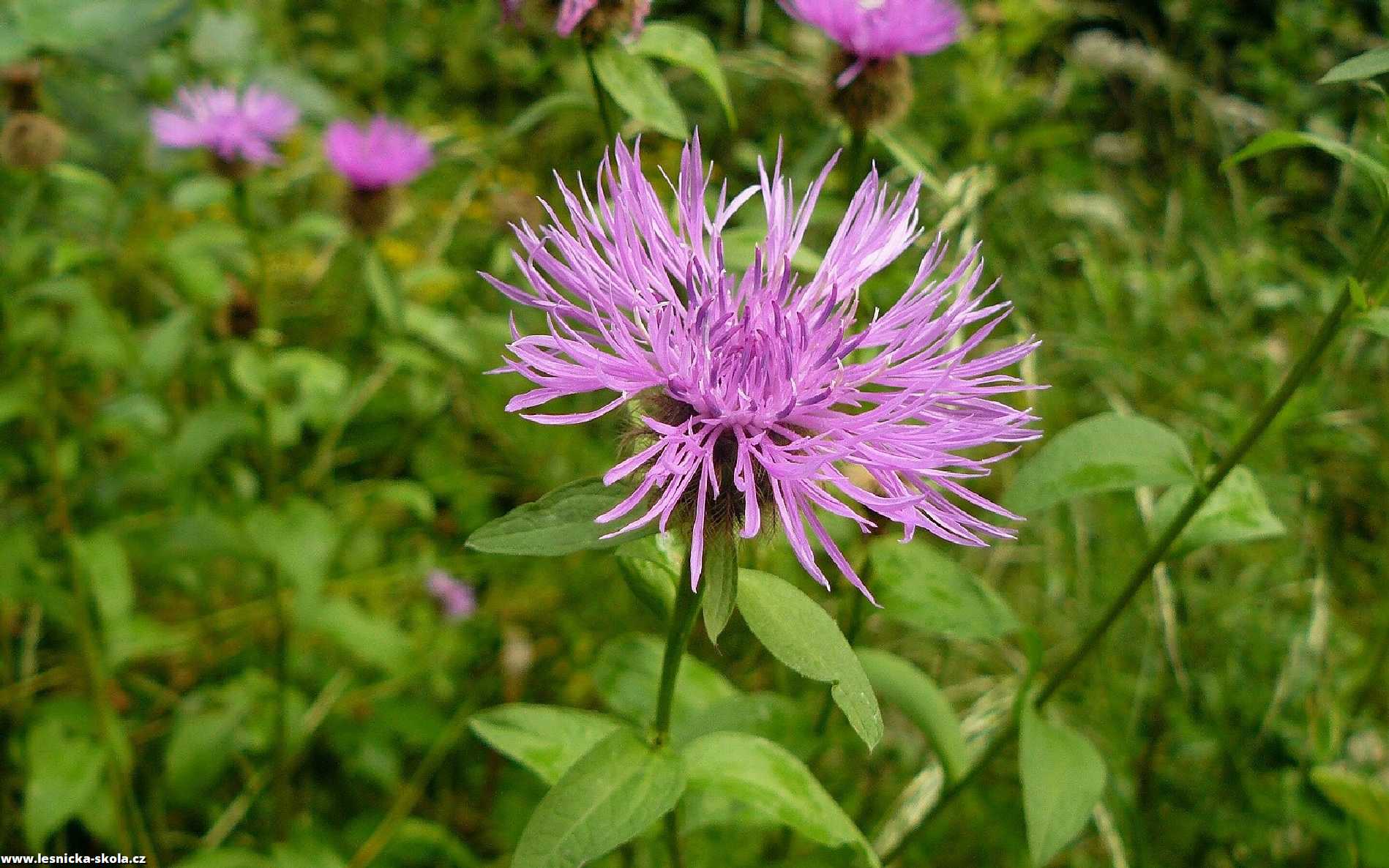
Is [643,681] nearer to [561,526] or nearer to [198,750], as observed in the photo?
[561,526]

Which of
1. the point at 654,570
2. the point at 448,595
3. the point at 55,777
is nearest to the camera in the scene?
the point at 654,570

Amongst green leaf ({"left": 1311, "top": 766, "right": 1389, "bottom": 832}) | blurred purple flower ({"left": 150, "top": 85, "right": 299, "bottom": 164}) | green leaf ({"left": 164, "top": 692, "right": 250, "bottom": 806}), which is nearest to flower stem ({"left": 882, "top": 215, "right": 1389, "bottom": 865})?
green leaf ({"left": 1311, "top": 766, "right": 1389, "bottom": 832})

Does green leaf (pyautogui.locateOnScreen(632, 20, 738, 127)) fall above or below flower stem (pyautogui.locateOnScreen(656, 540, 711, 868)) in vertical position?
above

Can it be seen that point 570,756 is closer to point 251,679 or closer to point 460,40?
point 251,679

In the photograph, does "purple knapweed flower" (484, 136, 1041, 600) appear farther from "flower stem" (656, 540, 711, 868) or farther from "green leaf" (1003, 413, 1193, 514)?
"green leaf" (1003, 413, 1193, 514)

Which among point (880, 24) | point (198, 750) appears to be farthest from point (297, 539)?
point (880, 24)

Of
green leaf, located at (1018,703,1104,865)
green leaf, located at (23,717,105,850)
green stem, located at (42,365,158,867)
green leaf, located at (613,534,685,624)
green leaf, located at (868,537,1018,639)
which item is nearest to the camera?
green leaf, located at (613,534,685,624)

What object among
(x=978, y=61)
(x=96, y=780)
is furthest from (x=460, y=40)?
(x=96, y=780)
